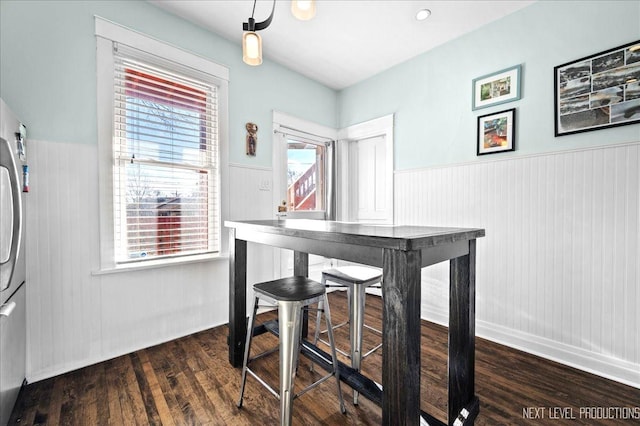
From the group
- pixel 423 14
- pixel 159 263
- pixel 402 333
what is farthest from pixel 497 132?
pixel 159 263

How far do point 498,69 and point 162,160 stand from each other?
3052 mm

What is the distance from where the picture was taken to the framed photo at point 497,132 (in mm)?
2438

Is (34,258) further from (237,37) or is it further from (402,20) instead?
(402,20)

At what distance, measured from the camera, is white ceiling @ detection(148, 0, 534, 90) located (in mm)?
2355

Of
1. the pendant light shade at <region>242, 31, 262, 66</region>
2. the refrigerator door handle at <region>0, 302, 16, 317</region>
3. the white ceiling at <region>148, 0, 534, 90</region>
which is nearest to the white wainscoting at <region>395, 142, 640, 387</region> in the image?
the white ceiling at <region>148, 0, 534, 90</region>

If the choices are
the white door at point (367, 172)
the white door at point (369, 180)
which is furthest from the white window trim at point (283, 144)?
the white door at point (369, 180)

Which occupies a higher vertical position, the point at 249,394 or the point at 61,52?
the point at 61,52

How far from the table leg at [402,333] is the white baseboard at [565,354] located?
185cm

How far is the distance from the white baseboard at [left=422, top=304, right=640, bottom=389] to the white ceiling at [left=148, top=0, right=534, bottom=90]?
272cm

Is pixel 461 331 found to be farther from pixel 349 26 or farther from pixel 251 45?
pixel 349 26

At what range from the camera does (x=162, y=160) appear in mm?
2453

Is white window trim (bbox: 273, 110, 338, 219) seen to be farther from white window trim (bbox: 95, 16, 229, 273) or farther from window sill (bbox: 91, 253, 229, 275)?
white window trim (bbox: 95, 16, 229, 273)

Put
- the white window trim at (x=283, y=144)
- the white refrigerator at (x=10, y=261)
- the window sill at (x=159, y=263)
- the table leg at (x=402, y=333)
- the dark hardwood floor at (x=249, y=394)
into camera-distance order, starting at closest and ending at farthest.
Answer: the table leg at (x=402, y=333)
the white refrigerator at (x=10, y=261)
the dark hardwood floor at (x=249, y=394)
the window sill at (x=159, y=263)
the white window trim at (x=283, y=144)

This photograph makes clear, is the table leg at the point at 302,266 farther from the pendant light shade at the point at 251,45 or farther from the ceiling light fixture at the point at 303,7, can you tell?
the ceiling light fixture at the point at 303,7
